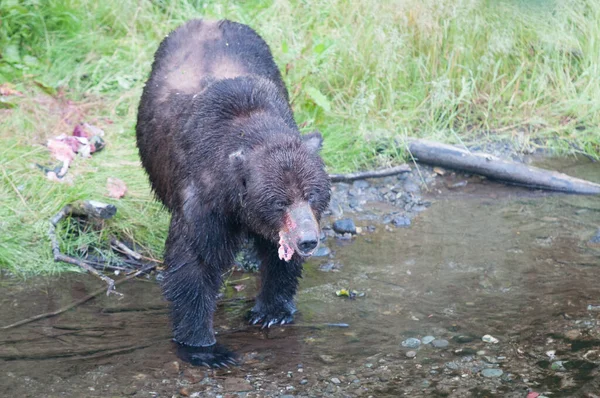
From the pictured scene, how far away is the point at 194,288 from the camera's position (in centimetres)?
498

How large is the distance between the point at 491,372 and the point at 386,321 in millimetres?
867

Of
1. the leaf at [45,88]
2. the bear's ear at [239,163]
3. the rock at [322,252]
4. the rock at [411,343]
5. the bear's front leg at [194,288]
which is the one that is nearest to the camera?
the bear's ear at [239,163]

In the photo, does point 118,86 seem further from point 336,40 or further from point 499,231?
point 499,231

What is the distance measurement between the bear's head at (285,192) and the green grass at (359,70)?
309 centimetres

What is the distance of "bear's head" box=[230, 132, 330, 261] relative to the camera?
425 cm

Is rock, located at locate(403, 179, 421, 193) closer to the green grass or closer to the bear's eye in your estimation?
the green grass

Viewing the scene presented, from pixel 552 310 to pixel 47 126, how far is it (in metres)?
4.56

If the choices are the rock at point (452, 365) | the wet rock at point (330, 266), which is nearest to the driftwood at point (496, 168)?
the wet rock at point (330, 266)

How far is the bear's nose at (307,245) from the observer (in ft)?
13.7

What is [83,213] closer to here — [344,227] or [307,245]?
[344,227]

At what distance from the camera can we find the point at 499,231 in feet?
22.9

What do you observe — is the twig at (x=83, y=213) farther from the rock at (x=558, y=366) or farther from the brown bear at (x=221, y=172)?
the rock at (x=558, y=366)

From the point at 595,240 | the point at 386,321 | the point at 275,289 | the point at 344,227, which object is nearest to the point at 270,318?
the point at 275,289

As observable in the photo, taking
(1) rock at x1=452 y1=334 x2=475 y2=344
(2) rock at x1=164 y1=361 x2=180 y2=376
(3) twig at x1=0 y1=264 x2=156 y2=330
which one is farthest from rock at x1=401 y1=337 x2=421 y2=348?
(3) twig at x1=0 y1=264 x2=156 y2=330
